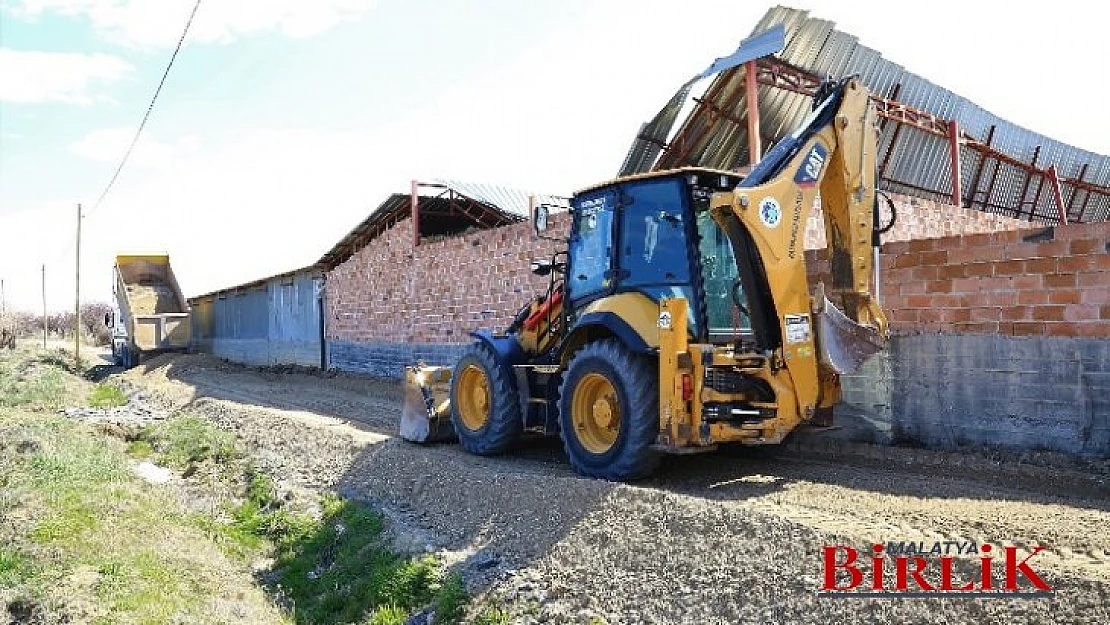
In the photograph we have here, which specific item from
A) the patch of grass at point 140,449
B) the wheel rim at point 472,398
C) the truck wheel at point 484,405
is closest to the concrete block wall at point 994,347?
the truck wheel at point 484,405

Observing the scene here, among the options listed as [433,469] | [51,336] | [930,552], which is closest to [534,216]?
[433,469]

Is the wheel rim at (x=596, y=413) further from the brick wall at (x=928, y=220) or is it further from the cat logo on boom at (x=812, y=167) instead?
the brick wall at (x=928, y=220)

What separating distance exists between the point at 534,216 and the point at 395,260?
35.0 feet

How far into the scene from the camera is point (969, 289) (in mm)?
7043

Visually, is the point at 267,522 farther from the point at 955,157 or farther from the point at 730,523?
the point at 955,157

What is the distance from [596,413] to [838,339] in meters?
1.92

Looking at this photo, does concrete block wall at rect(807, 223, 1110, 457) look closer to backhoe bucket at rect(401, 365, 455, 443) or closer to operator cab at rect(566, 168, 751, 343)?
operator cab at rect(566, 168, 751, 343)

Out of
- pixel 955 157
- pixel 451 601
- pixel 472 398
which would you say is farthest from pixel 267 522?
pixel 955 157

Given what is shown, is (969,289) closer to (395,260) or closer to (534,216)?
(534,216)

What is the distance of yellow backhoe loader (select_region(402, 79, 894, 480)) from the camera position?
5863mm

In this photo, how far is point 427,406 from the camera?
906cm

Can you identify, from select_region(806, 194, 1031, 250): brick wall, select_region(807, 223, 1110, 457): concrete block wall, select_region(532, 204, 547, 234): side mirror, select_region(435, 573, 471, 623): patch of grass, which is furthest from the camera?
select_region(806, 194, 1031, 250): brick wall

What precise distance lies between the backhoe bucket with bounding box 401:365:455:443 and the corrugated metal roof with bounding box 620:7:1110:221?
7.71 metres

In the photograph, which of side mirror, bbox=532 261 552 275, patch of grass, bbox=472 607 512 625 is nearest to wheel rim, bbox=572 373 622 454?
side mirror, bbox=532 261 552 275
